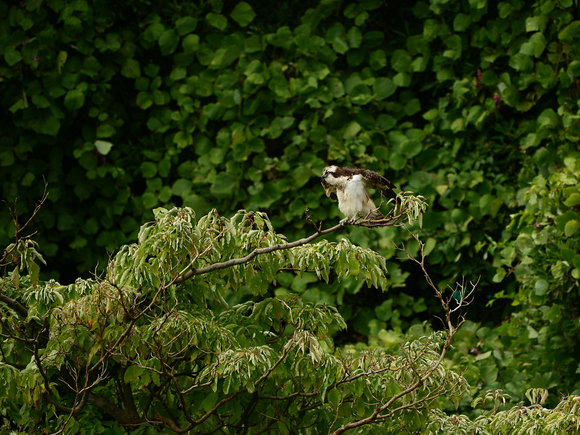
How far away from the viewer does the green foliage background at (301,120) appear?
4.54 metres

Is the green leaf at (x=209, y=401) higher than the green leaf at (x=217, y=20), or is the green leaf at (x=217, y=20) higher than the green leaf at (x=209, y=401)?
the green leaf at (x=217, y=20)

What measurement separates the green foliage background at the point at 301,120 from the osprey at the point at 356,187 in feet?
4.30

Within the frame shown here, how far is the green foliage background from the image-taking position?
14.9 feet

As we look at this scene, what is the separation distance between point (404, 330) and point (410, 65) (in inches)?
67.5

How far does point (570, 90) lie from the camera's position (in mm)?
4359

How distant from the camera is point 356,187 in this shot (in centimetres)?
320

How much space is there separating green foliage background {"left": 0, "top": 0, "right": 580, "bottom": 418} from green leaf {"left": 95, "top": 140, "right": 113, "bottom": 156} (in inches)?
0.7

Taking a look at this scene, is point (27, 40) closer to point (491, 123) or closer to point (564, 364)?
point (491, 123)

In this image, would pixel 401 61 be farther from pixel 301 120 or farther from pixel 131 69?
pixel 131 69

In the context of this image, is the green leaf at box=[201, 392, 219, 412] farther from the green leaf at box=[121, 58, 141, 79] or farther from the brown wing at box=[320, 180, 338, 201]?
the green leaf at box=[121, 58, 141, 79]

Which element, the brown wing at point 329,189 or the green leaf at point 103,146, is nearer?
the brown wing at point 329,189

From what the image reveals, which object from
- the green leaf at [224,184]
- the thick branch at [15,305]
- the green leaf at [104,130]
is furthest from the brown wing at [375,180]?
the green leaf at [104,130]

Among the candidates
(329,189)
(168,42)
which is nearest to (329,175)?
(329,189)

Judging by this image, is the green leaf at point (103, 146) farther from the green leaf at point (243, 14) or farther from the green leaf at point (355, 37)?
the green leaf at point (355, 37)
